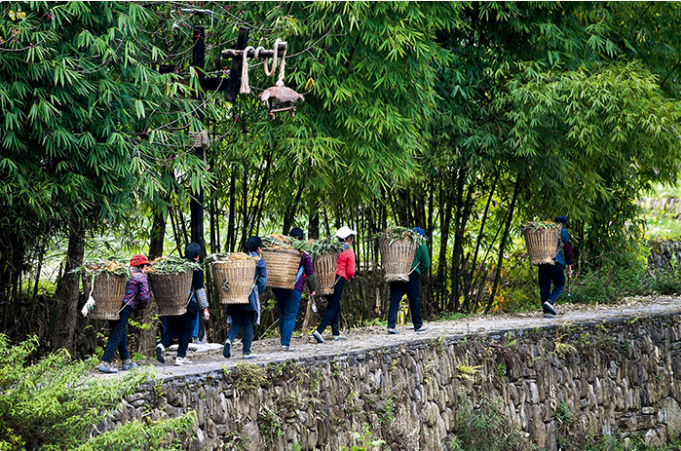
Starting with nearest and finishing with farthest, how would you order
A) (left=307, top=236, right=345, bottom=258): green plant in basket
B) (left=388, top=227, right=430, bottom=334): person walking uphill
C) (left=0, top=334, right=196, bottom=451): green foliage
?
(left=0, top=334, right=196, bottom=451): green foliage < (left=307, top=236, right=345, bottom=258): green plant in basket < (left=388, top=227, right=430, bottom=334): person walking uphill

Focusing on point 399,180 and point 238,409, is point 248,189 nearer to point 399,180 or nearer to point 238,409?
point 399,180

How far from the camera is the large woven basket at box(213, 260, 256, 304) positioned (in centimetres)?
639

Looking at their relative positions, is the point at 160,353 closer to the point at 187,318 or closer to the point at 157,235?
the point at 187,318

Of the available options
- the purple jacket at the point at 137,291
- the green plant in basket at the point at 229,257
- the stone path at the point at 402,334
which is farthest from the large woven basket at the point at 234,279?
the purple jacket at the point at 137,291

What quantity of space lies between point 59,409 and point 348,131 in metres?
4.86

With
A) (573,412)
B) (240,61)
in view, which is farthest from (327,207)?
(573,412)

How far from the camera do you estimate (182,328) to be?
646 centimetres

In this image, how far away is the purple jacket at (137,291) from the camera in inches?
235

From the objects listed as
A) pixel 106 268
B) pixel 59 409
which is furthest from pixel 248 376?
pixel 59 409

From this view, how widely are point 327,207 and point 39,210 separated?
446 centimetres

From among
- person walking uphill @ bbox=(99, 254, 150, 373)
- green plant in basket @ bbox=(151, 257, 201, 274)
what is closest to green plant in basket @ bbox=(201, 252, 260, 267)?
green plant in basket @ bbox=(151, 257, 201, 274)

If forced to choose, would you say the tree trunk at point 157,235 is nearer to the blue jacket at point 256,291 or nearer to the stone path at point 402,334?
the stone path at point 402,334

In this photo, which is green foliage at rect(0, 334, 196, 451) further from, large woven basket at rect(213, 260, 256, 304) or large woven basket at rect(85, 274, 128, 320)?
large woven basket at rect(213, 260, 256, 304)

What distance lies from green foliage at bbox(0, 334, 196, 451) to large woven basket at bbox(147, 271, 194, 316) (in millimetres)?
1405
